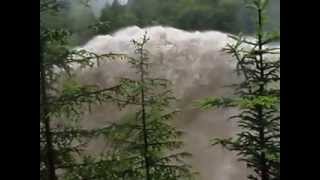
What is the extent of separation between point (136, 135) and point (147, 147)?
4 centimetres

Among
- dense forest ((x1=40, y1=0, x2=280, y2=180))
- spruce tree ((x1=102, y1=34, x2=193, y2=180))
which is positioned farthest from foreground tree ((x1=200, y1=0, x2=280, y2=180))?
spruce tree ((x1=102, y1=34, x2=193, y2=180))

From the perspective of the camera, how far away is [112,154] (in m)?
1.20

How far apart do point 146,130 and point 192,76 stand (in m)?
0.19

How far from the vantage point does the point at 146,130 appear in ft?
3.99

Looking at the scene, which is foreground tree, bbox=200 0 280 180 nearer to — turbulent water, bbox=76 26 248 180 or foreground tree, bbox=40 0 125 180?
turbulent water, bbox=76 26 248 180

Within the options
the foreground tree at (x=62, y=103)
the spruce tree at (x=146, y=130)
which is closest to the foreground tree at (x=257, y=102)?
the spruce tree at (x=146, y=130)

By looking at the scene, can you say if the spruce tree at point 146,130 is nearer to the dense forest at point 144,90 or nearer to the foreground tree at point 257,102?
the dense forest at point 144,90

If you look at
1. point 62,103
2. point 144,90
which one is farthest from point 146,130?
point 62,103

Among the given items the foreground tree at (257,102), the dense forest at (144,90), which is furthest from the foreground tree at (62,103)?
the foreground tree at (257,102)

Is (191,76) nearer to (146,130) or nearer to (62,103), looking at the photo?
(146,130)

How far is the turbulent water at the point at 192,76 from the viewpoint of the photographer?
1172 millimetres

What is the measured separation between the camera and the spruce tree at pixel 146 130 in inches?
46.8

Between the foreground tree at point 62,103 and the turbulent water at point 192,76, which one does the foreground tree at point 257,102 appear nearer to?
the turbulent water at point 192,76

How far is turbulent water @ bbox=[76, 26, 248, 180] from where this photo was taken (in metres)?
1.17
